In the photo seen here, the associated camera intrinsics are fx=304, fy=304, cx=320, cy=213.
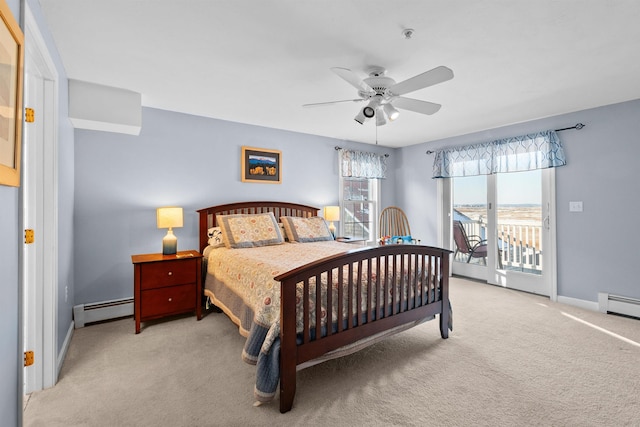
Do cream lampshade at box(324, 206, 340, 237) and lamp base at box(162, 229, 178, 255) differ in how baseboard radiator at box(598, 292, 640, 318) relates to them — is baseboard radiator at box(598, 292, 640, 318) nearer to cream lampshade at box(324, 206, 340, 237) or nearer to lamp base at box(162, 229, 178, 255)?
cream lampshade at box(324, 206, 340, 237)

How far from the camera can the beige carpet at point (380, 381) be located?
1.72 metres

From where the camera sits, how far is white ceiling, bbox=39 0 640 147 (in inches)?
71.1

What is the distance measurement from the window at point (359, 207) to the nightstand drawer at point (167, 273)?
2.63m

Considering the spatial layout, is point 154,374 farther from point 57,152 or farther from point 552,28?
point 552,28

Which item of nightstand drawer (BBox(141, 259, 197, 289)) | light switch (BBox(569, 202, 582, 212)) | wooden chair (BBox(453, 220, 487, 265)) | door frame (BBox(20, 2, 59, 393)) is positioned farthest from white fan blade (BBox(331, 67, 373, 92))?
wooden chair (BBox(453, 220, 487, 265))

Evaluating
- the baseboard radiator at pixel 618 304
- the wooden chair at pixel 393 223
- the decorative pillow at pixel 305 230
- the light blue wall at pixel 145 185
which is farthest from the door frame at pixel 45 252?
the baseboard radiator at pixel 618 304

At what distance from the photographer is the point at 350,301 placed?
2.08 m

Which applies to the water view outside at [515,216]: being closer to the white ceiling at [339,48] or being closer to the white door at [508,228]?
the white door at [508,228]

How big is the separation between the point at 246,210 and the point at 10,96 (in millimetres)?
2983

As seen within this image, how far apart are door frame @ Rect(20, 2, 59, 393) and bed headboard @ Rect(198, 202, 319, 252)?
1.71m

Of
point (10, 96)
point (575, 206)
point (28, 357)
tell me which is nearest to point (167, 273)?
point (28, 357)

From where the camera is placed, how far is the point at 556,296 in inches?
152

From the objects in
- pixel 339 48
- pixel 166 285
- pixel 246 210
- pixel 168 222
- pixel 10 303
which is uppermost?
pixel 339 48

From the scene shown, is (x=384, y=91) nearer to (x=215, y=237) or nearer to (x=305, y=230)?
(x=305, y=230)
